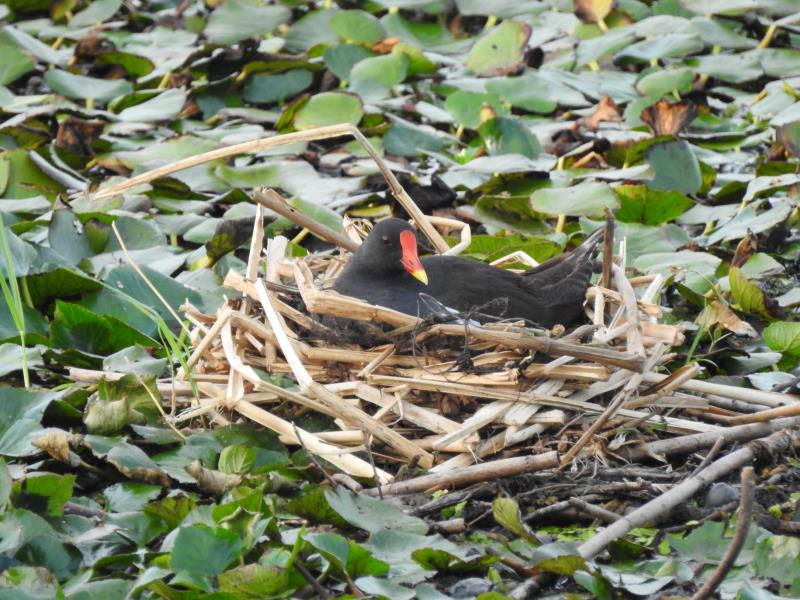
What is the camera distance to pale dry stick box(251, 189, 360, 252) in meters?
4.16

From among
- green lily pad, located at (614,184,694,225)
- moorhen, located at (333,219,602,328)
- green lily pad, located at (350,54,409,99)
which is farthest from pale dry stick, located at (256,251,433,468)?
green lily pad, located at (350,54,409,99)

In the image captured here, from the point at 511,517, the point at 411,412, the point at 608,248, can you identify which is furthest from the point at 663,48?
the point at 511,517

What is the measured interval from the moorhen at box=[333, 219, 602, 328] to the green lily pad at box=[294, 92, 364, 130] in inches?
86.0

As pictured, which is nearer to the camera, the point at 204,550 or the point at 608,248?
the point at 204,550

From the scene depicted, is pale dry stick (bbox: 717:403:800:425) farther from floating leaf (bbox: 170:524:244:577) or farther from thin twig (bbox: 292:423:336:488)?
floating leaf (bbox: 170:524:244:577)

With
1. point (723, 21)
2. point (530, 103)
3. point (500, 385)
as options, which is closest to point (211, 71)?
point (530, 103)

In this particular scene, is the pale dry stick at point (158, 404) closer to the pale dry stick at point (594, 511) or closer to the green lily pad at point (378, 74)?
the pale dry stick at point (594, 511)

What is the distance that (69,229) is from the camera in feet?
16.4

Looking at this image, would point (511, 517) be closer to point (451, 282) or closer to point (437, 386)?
point (437, 386)

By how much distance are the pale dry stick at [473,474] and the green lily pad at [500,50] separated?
430 cm

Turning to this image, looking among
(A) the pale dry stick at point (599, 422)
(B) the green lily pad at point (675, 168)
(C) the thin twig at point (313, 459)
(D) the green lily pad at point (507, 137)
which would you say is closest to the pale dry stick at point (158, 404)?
(C) the thin twig at point (313, 459)

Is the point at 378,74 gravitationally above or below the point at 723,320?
below

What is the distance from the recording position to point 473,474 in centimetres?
334

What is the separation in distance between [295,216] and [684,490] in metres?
1.75
